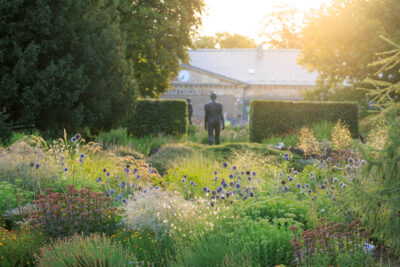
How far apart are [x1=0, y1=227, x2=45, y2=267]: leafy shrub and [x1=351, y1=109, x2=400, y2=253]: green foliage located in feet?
10.7

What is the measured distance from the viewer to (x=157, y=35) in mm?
21062

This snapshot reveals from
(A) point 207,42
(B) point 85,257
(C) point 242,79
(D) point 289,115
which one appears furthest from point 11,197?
(A) point 207,42

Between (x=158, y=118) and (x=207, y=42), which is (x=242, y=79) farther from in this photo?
(x=158, y=118)

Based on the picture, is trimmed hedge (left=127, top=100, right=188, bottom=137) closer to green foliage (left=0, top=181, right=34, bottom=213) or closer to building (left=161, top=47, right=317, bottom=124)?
green foliage (left=0, top=181, right=34, bottom=213)

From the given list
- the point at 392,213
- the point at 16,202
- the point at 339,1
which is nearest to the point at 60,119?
the point at 16,202

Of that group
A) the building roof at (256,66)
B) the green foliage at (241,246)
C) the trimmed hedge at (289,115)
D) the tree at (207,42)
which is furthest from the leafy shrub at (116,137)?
the tree at (207,42)

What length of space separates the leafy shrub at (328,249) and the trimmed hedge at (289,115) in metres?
12.9

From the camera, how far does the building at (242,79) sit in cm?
4025

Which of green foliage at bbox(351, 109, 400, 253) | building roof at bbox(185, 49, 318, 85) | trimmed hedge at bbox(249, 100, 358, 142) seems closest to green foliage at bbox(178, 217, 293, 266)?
green foliage at bbox(351, 109, 400, 253)

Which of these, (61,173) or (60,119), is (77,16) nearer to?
(60,119)

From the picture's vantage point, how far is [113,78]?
11.4m

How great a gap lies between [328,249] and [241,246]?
81 cm

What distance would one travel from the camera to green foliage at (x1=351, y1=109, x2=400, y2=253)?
325 centimetres

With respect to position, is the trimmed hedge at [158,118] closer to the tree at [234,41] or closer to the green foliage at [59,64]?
the green foliage at [59,64]
